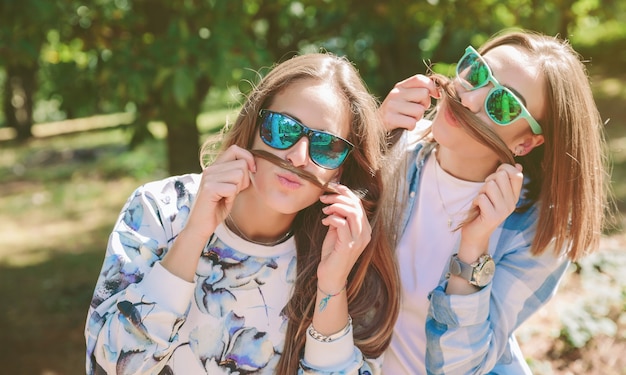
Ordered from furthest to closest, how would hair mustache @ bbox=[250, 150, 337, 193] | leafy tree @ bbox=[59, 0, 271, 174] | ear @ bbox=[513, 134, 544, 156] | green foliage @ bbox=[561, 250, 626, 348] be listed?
Answer: green foliage @ bbox=[561, 250, 626, 348] → leafy tree @ bbox=[59, 0, 271, 174] → ear @ bbox=[513, 134, 544, 156] → hair mustache @ bbox=[250, 150, 337, 193]

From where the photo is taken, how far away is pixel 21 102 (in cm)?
1998

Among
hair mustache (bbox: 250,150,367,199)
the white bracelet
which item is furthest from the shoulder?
the white bracelet

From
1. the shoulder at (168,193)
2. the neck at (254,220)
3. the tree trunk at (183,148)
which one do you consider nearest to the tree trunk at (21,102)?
the tree trunk at (183,148)

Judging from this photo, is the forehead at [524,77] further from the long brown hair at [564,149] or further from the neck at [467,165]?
the neck at [467,165]

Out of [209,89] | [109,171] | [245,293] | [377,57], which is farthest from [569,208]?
[109,171]

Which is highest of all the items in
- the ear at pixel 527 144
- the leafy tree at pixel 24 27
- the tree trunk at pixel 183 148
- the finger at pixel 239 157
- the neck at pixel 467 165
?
the ear at pixel 527 144

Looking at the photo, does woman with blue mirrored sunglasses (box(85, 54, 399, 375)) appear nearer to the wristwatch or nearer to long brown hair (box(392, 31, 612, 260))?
the wristwatch

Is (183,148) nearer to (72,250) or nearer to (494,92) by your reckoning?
(494,92)

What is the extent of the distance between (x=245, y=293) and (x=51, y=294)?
185 inches

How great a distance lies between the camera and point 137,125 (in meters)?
4.24

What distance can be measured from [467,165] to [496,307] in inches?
20.1

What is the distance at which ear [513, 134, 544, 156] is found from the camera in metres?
2.30

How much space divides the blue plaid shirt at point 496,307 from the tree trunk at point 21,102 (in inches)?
690

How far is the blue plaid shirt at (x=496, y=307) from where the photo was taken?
7.16 ft
